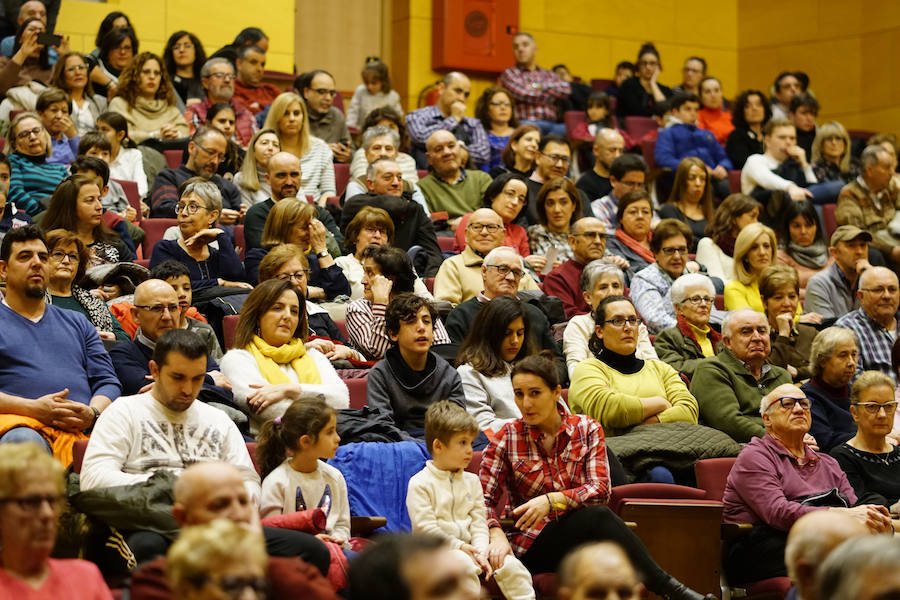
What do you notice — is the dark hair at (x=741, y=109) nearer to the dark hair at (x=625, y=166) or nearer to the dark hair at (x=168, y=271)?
the dark hair at (x=625, y=166)

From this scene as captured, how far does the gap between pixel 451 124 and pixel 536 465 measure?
372 cm

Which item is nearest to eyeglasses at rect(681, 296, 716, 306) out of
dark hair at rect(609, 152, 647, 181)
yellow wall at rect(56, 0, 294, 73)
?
dark hair at rect(609, 152, 647, 181)

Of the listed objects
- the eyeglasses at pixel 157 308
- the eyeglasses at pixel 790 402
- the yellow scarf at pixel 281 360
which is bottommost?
the eyeglasses at pixel 790 402

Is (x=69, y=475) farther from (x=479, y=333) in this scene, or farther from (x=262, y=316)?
(x=479, y=333)

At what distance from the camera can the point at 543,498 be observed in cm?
317

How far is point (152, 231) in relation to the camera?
5.00 meters

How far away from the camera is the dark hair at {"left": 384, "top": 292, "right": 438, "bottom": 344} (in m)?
3.74

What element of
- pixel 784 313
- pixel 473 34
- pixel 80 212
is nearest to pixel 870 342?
pixel 784 313

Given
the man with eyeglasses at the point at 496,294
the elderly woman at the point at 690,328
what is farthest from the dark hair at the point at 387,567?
the elderly woman at the point at 690,328

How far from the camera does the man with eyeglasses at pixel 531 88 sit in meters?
7.89

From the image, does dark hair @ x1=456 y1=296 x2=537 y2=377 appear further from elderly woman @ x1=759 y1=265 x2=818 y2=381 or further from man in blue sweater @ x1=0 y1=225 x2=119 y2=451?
elderly woman @ x1=759 y1=265 x2=818 y2=381

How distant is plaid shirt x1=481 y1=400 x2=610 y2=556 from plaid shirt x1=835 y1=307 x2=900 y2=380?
1.83 metres

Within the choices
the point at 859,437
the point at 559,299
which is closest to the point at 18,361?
the point at 559,299

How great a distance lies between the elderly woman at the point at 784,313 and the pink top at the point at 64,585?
3095mm
